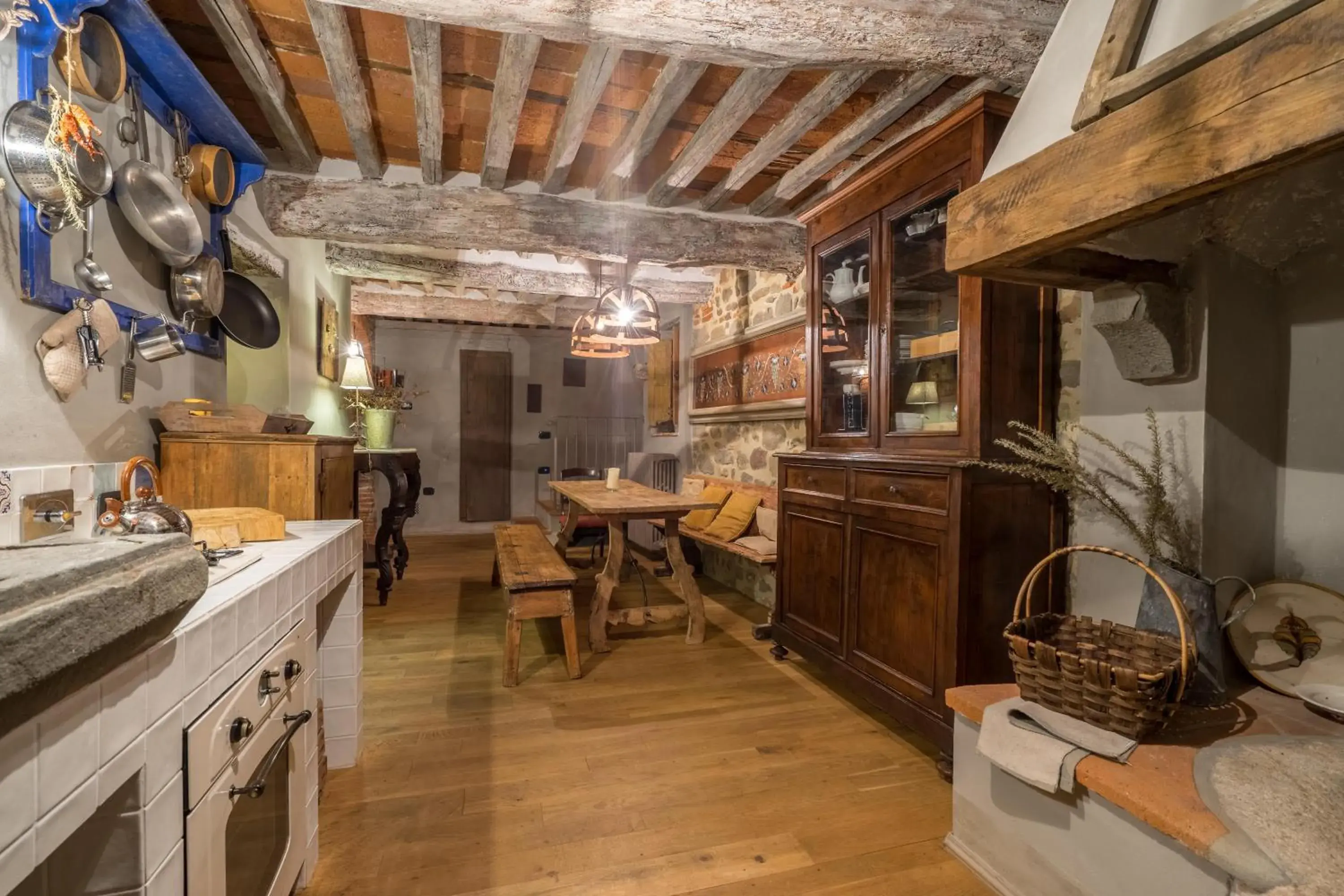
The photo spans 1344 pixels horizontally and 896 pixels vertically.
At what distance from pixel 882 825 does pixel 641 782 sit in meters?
0.77

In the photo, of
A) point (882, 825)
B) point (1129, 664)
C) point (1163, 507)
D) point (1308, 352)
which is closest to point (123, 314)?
point (882, 825)

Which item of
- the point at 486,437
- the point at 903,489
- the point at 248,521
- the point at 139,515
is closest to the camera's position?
the point at 139,515

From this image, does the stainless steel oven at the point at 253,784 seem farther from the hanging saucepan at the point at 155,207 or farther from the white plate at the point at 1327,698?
the white plate at the point at 1327,698

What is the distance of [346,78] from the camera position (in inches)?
85.3

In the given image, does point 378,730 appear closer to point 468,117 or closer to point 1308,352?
point 468,117

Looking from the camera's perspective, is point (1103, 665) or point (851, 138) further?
point (851, 138)

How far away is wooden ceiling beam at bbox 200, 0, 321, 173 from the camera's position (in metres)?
1.84

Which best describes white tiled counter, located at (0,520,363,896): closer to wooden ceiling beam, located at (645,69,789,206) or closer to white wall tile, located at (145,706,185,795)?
white wall tile, located at (145,706,185,795)

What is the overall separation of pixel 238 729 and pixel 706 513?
12.3 ft

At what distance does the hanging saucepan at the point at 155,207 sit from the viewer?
1.72 meters

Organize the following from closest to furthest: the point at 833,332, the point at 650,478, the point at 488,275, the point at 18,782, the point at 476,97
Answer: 1. the point at 18,782
2. the point at 476,97
3. the point at 833,332
4. the point at 488,275
5. the point at 650,478

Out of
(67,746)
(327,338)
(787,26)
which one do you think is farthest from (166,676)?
(327,338)

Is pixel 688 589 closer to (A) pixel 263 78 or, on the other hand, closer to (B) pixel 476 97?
(B) pixel 476 97

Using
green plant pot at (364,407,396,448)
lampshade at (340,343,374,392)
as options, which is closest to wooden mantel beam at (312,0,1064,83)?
green plant pot at (364,407,396,448)
